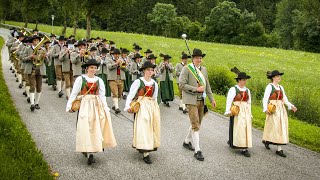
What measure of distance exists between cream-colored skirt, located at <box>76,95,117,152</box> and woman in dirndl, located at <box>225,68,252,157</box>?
3055 mm

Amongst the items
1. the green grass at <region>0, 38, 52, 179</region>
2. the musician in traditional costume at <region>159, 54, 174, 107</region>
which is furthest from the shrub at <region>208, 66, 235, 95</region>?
the green grass at <region>0, 38, 52, 179</region>

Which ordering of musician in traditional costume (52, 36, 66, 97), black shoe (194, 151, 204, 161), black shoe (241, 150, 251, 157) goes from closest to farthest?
black shoe (194, 151, 204, 161), black shoe (241, 150, 251, 157), musician in traditional costume (52, 36, 66, 97)

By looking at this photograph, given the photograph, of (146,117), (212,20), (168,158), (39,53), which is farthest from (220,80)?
(212,20)

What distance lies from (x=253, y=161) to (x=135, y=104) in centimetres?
310

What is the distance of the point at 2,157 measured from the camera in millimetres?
7230

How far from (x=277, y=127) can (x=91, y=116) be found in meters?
4.80

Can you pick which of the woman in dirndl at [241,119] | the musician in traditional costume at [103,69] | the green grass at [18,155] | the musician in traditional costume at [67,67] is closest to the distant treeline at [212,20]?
the musician in traditional costume at [67,67]

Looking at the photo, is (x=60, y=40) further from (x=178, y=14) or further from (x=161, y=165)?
(x=178, y=14)

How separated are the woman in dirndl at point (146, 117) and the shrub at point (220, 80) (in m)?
12.3

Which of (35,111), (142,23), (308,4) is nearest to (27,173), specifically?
(35,111)

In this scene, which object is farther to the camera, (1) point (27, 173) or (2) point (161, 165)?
(2) point (161, 165)

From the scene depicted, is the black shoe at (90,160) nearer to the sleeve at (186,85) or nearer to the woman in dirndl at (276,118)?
the sleeve at (186,85)

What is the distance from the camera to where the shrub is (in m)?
20.8

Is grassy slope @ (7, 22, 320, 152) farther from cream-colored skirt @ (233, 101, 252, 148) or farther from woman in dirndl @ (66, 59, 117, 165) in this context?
woman in dirndl @ (66, 59, 117, 165)
